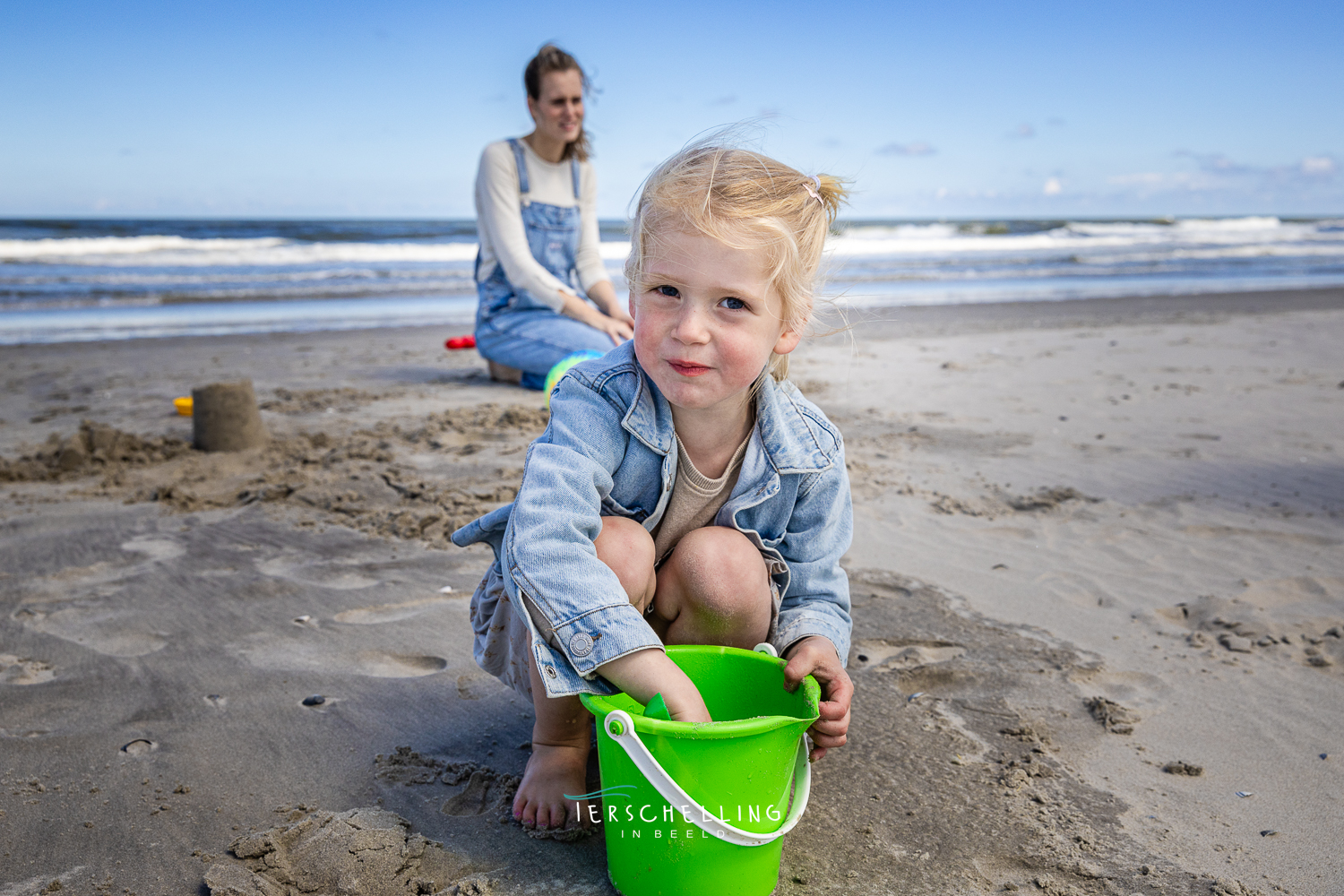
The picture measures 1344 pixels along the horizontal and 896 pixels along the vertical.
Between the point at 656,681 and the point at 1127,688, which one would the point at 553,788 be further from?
the point at 1127,688

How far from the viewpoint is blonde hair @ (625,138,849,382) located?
5.28ft

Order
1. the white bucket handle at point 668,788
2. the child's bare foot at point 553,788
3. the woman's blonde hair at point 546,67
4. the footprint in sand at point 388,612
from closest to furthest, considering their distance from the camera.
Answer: the white bucket handle at point 668,788
the child's bare foot at point 553,788
the footprint in sand at point 388,612
the woman's blonde hair at point 546,67

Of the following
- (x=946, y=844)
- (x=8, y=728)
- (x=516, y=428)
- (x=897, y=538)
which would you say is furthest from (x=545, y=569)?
(x=516, y=428)

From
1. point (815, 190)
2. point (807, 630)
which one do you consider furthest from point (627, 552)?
point (815, 190)

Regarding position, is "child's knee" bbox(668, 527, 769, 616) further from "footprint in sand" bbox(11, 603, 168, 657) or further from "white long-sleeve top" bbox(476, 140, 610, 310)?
"white long-sleeve top" bbox(476, 140, 610, 310)

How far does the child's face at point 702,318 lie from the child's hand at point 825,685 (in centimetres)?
48

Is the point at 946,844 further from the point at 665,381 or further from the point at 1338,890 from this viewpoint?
the point at 665,381

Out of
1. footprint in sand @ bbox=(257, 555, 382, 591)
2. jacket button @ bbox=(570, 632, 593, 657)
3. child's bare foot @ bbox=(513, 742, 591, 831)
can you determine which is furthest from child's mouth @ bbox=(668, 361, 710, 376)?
footprint in sand @ bbox=(257, 555, 382, 591)

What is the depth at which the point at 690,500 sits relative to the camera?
6.04 ft

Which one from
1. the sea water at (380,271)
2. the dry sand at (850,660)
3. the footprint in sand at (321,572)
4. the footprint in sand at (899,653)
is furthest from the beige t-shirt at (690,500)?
the footprint in sand at (321,572)

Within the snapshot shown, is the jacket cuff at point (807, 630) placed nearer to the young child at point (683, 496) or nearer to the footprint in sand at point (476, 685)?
the young child at point (683, 496)

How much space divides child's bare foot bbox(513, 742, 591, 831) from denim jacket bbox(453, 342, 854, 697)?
27 centimetres

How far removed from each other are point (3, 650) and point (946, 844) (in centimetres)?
232

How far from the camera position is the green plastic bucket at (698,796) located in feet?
4.36
